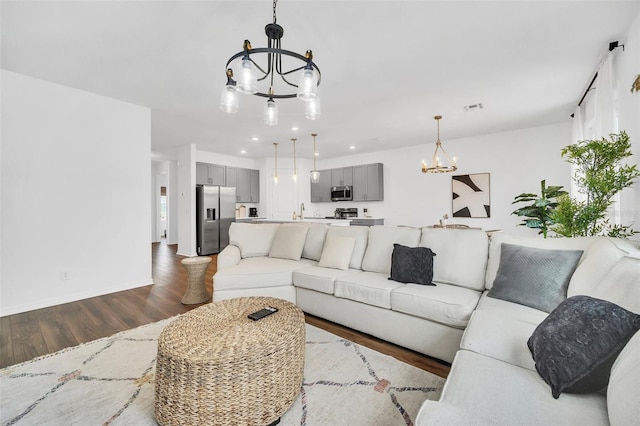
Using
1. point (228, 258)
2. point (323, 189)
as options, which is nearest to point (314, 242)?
point (228, 258)

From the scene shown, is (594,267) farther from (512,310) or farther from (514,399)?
(514,399)

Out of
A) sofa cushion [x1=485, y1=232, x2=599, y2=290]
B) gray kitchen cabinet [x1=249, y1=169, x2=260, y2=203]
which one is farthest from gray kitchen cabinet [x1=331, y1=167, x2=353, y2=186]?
sofa cushion [x1=485, y1=232, x2=599, y2=290]

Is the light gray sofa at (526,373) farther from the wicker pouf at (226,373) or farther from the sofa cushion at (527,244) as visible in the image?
the wicker pouf at (226,373)

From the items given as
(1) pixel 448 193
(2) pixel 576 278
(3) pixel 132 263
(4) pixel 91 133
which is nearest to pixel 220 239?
(3) pixel 132 263

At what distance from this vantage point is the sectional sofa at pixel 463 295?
0.93m

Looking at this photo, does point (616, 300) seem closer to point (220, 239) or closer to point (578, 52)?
point (578, 52)

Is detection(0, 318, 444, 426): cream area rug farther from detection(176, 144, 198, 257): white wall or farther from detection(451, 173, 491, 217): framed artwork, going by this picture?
detection(451, 173, 491, 217): framed artwork

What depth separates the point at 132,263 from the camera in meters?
3.90

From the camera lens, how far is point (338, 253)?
9.85 ft

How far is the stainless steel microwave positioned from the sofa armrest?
4.29 meters

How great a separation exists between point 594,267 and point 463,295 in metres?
0.78

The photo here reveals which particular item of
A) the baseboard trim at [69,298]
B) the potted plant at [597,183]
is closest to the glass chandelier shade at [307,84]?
the potted plant at [597,183]

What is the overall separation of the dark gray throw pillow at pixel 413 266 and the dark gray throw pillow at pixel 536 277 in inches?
19.5

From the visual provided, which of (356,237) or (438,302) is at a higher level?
(356,237)
